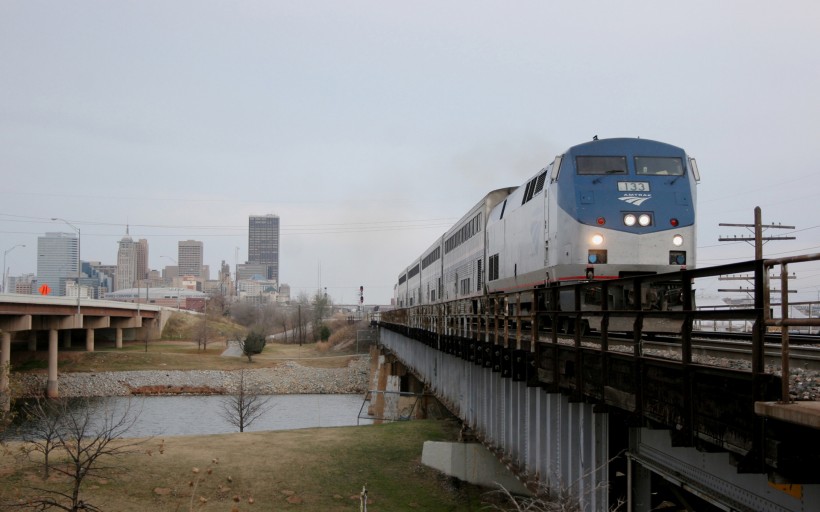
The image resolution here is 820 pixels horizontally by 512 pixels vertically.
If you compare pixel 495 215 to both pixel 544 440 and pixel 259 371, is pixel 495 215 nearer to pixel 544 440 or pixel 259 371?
pixel 544 440

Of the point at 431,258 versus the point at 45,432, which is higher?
the point at 431,258

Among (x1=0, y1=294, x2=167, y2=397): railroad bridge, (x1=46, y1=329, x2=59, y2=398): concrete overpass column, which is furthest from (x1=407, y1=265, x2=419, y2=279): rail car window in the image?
(x1=46, y1=329, x2=59, y2=398): concrete overpass column

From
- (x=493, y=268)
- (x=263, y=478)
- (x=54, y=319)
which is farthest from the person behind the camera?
(x=54, y=319)

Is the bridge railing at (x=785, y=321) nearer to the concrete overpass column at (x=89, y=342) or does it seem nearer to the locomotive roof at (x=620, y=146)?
the locomotive roof at (x=620, y=146)

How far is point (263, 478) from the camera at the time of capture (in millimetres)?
22703

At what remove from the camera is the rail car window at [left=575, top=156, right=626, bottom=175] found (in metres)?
17.3

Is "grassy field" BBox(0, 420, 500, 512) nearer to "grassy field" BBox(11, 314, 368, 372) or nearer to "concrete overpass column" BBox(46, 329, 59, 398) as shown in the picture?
"concrete overpass column" BBox(46, 329, 59, 398)

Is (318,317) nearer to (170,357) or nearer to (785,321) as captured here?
(170,357)

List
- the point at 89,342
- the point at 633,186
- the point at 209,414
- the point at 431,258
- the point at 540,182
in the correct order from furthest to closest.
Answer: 1. the point at 89,342
2. the point at 209,414
3. the point at 431,258
4. the point at 540,182
5. the point at 633,186

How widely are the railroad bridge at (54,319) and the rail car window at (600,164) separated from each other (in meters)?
25.5

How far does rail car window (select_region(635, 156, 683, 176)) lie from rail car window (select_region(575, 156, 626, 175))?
16.2 inches

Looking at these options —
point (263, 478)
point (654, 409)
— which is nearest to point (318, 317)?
point (263, 478)

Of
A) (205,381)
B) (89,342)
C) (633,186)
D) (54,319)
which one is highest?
(633,186)

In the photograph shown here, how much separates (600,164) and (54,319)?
65.1m
